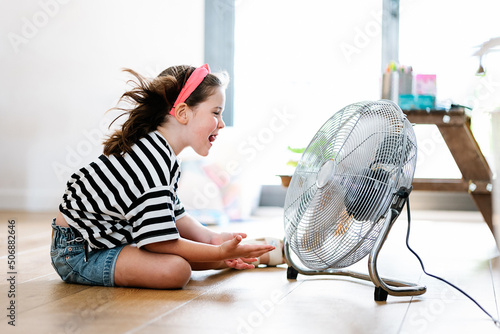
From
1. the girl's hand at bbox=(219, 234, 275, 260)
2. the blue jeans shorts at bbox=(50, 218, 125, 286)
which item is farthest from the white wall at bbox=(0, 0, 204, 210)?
the girl's hand at bbox=(219, 234, 275, 260)

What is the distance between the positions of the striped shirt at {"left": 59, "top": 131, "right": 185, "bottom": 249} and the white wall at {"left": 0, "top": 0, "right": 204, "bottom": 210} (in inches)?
96.5

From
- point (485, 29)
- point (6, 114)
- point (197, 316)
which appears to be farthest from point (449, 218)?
point (6, 114)

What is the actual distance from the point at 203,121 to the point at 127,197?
1.00 ft

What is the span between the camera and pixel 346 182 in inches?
49.0

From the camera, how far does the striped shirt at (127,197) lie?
1.36 metres

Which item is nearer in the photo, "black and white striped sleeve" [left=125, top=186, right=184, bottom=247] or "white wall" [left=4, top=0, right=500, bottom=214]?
"black and white striped sleeve" [left=125, top=186, right=184, bottom=247]

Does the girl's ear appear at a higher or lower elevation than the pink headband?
lower

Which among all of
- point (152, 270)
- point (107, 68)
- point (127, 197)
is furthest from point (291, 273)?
point (107, 68)

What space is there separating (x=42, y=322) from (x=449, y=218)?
9.21 feet

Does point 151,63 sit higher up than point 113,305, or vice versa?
point 151,63

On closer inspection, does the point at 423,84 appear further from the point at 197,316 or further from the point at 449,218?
the point at 197,316

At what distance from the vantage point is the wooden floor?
1.05 meters

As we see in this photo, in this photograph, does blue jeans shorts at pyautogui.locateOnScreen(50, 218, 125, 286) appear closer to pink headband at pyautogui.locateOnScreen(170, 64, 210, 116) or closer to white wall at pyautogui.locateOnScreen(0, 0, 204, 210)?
pink headband at pyautogui.locateOnScreen(170, 64, 210, 116)

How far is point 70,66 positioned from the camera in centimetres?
384
